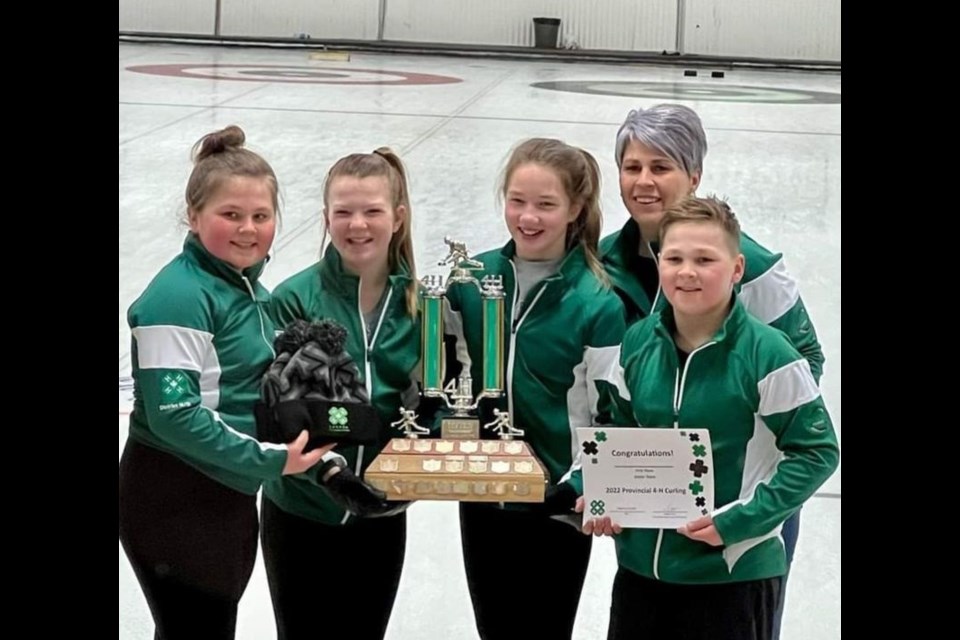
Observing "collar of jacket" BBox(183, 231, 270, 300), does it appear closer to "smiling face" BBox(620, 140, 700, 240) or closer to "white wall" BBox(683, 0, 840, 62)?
"smiling face" BBox(620, 140, 700, 240)

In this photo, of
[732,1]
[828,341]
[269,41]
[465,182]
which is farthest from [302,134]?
[732,1]

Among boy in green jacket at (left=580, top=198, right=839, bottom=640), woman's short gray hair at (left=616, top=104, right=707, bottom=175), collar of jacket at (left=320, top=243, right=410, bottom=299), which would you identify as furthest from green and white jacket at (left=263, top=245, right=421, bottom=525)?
woman's short gray hair at (left=616, top=104, right=707, bottom=175)

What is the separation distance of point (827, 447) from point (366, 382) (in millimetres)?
704

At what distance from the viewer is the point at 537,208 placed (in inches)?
77.9

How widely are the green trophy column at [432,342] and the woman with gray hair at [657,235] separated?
0.31m

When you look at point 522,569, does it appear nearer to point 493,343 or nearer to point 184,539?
point 493,343

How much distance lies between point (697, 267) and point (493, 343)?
331 millimetres

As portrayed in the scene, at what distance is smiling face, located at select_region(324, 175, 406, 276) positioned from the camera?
195 cm

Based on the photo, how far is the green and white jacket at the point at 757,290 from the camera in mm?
2055

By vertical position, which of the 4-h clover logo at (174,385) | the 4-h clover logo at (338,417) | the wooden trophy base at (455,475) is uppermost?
the 4-h clover logo at (174,385)

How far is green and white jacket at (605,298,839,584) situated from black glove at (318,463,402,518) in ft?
1.37

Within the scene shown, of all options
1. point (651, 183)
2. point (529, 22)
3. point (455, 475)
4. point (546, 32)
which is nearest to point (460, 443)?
point (455, 475)

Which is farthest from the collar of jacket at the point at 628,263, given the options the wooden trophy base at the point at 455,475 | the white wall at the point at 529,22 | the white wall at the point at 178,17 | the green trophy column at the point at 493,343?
the white wall at the point at 178,17

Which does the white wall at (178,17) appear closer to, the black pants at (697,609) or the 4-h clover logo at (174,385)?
the 4-h clover logo at (174,385)
